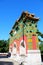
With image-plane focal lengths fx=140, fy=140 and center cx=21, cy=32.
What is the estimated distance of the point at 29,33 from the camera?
10.8 meters

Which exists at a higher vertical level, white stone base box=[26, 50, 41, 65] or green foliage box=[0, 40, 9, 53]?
green foliage box=[0, 40, 9, 53]

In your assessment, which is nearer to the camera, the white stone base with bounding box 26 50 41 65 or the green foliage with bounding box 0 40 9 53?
the white stone base with bounding box 26 50 41 65

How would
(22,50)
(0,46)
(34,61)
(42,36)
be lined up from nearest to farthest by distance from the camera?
(34,61), (22,50), (42,36), (0,46)

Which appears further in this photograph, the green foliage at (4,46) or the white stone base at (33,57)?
the green foliage at (4,46)

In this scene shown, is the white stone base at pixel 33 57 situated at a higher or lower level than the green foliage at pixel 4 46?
lower

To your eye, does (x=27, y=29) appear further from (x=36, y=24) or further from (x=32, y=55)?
(x=32, y=55)

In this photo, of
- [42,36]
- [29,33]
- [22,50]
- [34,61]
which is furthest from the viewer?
[42,36]

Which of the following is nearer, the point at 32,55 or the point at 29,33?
the point at 32,55

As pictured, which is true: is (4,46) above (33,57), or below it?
above

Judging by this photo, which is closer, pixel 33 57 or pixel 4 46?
pixel 33 57

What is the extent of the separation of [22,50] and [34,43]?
2.23 meters

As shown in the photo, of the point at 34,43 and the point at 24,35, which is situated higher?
the point at 24,35

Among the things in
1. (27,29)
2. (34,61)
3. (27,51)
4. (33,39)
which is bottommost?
(34,61)

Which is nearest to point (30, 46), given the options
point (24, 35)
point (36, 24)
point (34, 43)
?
point (34, 43)
